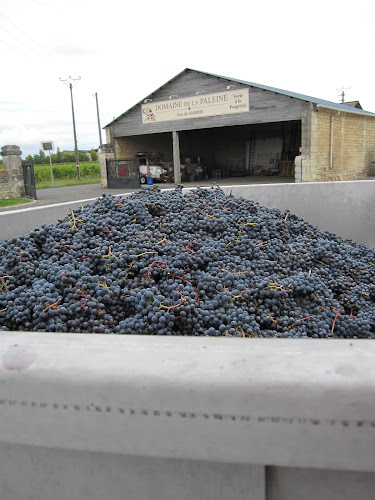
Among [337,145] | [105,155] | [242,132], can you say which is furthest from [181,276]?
[242,132]

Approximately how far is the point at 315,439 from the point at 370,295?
5.79 ft

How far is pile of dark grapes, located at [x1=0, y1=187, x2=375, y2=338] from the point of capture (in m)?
1.63

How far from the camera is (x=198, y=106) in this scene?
51.5 feet

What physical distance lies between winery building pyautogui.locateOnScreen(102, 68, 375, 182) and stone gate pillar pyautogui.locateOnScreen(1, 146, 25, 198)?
4944 mm

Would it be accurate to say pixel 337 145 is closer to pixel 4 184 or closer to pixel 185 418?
pixel 4 184

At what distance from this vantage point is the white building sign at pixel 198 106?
14.7 meters

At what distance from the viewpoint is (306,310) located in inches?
77.9

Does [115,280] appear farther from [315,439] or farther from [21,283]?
[315,439]

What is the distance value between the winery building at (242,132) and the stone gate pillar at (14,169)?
4944 mm

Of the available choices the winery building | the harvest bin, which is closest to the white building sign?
the winery building

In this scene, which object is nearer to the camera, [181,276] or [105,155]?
[181,276]

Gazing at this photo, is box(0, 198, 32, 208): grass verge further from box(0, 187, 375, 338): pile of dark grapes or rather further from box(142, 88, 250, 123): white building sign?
box(0, 187, 375, 338): pile of dark grapes

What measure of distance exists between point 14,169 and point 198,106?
23.6 ft

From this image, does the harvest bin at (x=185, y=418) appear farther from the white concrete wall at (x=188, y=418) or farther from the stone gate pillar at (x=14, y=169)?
the stone gate pillar at (x=14, y=169)
